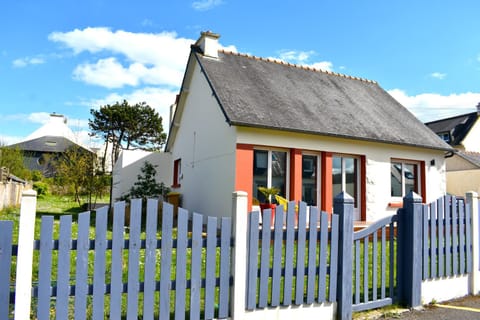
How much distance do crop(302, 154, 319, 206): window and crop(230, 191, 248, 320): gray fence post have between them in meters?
7.99

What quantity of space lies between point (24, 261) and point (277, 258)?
2.53 m

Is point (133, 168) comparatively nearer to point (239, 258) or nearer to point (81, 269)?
point (239, 258)

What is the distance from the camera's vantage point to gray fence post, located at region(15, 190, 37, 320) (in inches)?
123

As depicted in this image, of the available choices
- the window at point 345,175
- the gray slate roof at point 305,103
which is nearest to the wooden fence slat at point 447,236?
the gray slate roof at point 305,103

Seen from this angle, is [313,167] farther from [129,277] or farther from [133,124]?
[133,124]

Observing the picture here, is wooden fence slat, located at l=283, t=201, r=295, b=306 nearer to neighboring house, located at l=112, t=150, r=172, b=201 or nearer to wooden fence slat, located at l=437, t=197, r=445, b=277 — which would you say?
wooden fence slat, located at l=437, t=197, r=445, b=277

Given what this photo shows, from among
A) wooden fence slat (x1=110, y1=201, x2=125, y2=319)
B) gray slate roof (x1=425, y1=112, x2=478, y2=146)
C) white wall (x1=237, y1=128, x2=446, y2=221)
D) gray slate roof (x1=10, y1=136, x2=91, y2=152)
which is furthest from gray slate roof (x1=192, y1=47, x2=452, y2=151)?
gray slate roof (x1=10, y1=136, x2=91, y2=152)

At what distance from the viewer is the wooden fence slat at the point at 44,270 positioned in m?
3.16

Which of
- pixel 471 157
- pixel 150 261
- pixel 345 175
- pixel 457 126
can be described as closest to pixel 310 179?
pixel 345 175

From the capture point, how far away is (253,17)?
10.4m

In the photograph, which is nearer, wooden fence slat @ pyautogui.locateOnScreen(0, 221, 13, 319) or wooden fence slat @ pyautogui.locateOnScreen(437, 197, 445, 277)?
wooden fence slat @ pyautogui.locateOnScreen(0, 221, 13, 319)

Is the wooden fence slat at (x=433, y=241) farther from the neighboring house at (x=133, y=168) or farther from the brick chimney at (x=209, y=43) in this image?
the neighboring house at (x=133, y=168)

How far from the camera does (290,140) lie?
1123 centimetres

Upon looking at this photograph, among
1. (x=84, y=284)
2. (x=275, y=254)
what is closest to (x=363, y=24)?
(x=275, y=254)
